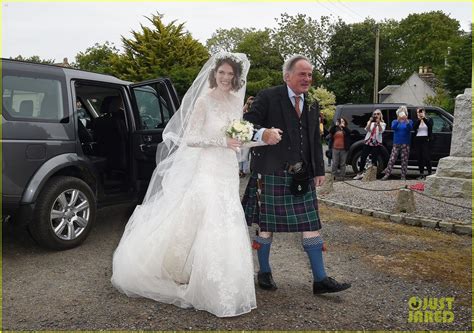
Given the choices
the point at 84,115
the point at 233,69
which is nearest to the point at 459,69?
the point at 84,115

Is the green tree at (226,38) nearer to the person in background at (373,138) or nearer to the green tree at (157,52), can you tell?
the green tree at (157,52)

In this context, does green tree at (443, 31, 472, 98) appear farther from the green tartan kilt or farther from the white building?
the green tartan kilt

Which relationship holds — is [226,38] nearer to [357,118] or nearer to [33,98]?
[357,118]

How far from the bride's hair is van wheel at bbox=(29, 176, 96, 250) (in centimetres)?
212

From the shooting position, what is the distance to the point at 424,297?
3.77 metres

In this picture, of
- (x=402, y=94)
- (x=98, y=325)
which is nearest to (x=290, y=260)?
(x=98, y=325)

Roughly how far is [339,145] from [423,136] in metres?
2.09

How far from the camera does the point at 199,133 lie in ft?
12.2

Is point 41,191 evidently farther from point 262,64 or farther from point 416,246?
point 262,64

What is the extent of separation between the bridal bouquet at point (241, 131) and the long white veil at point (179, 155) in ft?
1.24

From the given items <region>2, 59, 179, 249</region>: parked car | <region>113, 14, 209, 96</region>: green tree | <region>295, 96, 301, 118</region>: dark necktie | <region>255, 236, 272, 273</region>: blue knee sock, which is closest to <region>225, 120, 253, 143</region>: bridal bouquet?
<region>295, 96, 301, 118</region>: dark necktie

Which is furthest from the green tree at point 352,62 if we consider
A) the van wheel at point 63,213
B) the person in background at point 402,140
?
the van wheel at point 63,213

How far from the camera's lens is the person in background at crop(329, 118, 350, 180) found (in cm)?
1195

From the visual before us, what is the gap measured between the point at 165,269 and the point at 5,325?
3.96ft
